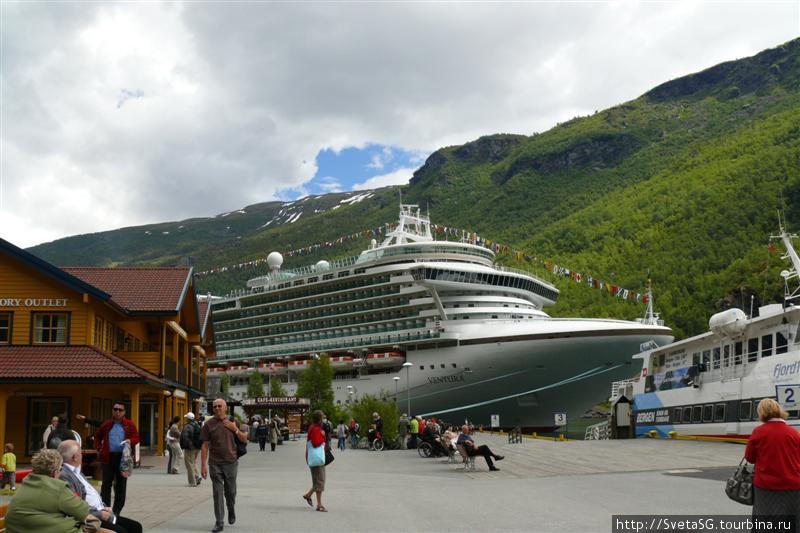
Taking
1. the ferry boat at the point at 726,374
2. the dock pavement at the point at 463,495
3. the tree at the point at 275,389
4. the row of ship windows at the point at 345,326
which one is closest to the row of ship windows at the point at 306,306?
the row of ship windows at the point at 345,326

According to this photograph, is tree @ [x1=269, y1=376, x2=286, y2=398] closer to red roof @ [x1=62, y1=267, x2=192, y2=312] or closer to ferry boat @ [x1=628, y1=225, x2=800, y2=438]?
ferry boat @ [x1=628, y1=225, x2=800, y2=438]

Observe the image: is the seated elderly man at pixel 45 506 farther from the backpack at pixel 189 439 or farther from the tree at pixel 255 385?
the tree at pixel 255 385

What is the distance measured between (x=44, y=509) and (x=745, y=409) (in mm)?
24887

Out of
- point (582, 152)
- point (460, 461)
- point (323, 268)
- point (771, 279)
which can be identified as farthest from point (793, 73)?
point (460, 461)

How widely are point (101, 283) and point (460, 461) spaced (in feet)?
45.6

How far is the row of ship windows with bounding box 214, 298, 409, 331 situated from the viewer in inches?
2345

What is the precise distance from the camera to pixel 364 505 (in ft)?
41.3

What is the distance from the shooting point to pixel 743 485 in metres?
7.61

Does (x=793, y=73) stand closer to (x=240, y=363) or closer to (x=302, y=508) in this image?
(x=240, y=363)

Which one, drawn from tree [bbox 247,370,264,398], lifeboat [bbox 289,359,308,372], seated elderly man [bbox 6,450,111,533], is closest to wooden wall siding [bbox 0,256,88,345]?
seated elderly man [bbox 6,450,111,533]

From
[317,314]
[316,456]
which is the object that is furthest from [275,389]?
[316,456]

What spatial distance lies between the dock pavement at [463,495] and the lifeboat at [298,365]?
41406 mm

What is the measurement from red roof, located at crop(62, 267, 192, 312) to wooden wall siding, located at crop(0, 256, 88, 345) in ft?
9.44

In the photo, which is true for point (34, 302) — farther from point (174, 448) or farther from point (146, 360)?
point (174, 448)
